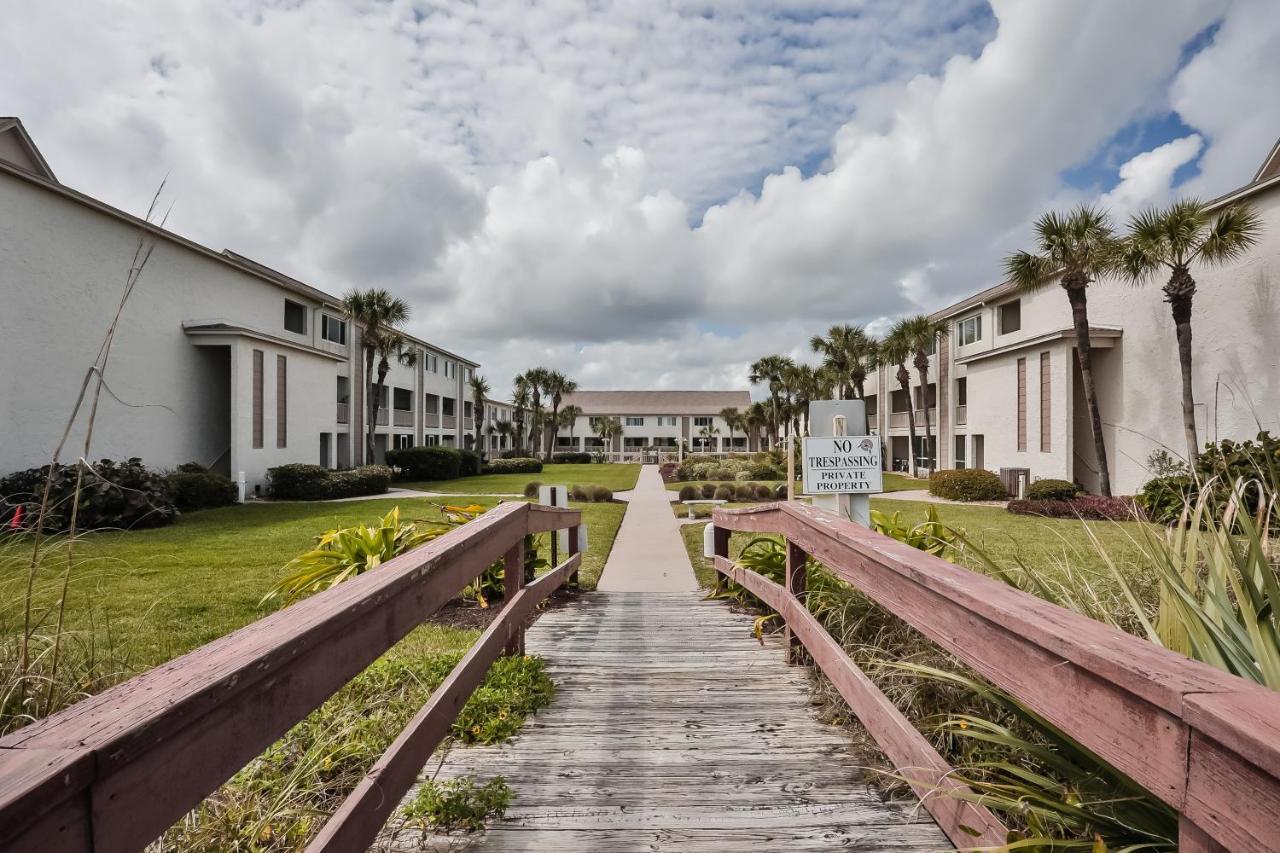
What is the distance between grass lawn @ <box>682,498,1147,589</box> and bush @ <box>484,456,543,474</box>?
29.6 m

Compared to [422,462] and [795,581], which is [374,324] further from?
[795,581]

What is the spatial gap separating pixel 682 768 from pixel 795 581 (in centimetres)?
171

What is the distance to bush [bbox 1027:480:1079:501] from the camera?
18.6 meters

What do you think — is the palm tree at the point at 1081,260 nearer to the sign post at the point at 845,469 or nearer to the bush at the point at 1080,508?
the bush at the point at 1080,508

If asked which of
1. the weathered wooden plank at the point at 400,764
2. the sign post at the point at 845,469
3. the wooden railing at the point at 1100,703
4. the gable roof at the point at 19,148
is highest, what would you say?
the gable roof at the point at 19,148

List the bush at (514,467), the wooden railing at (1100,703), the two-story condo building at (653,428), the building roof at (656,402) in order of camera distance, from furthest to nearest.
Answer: the building roof at (656,402), the two-story condo building at (653,428), the bush at (514,467), the wooden railing at (1100,703)

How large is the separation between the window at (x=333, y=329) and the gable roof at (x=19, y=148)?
11351mm

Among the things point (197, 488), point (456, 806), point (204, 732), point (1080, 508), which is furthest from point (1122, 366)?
point (197, 488)

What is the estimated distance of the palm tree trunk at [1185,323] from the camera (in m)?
16.0

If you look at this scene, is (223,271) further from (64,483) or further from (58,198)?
(64,483)

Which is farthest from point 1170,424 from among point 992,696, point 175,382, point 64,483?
point 175,382

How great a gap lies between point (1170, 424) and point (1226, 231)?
5.93 m

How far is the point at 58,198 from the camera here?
16.2 meters

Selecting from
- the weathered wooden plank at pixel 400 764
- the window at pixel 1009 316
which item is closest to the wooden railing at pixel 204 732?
the weathered wooden plank at pixel 400 764
